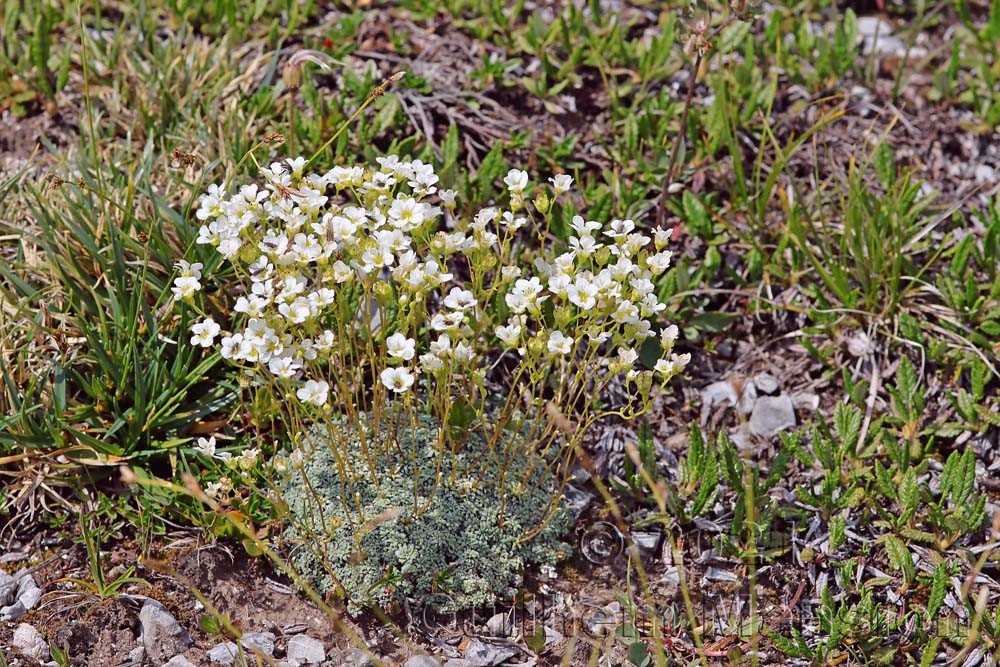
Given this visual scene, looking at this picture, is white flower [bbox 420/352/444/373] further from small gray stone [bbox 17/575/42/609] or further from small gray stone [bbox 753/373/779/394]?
small gray stone [bbox 753/373/779/394]

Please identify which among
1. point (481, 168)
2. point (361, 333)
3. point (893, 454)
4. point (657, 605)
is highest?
point (481, 168)

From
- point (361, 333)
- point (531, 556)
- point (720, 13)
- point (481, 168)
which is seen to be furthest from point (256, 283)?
point (720, 13)

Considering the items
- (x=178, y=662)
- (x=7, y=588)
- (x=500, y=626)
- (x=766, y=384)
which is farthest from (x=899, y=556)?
(x=7, y=588)

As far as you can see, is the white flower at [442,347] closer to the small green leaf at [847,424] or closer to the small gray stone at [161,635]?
the small gray stone at [161,635]

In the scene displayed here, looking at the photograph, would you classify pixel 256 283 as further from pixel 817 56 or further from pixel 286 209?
pixel 817 56

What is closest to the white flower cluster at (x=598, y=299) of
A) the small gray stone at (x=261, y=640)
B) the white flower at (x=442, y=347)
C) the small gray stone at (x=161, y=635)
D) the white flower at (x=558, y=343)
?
the white flower at (x=558, y=343)

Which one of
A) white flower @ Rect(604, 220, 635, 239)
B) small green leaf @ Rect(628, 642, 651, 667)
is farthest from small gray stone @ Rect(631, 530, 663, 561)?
white flower @ Rect(604, 220, 635, 239)
